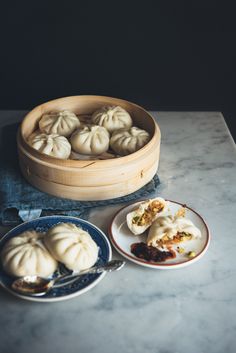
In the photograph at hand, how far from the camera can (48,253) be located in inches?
47.7

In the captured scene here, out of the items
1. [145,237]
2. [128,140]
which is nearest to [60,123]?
[128,140]

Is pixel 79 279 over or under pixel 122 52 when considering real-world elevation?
under

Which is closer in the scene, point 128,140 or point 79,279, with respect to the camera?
point 79,279

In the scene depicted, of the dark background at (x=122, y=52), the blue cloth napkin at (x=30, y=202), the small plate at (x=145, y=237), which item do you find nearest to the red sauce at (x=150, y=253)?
the small plate at (x=145, y=237)

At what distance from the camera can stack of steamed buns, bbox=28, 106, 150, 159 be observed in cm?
163

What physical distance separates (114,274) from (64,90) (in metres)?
1.23

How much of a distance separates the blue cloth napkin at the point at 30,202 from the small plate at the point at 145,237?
12cm

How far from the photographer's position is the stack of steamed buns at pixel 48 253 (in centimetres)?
118

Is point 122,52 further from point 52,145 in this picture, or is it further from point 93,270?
point 93,270

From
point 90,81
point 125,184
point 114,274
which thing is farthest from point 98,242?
point 90,81

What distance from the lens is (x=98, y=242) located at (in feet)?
4.36

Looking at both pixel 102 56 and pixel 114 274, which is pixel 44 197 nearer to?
pixel 114 274

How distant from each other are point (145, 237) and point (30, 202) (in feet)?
1.25

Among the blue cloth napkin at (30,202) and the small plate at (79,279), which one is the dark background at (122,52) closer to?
the blue cloth napkin at (30,202)
